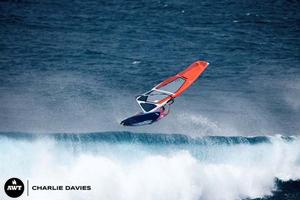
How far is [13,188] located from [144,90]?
17.1m

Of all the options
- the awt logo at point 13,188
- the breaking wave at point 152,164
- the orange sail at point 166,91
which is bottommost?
the breaking wave at point 152,164

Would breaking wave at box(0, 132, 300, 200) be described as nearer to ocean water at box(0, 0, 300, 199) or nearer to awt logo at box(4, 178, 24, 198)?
ocean water at box(0, 0, 300, 199)

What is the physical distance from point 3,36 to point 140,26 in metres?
15.3

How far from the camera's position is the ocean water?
35781 millimetres

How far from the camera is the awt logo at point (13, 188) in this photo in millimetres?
31672

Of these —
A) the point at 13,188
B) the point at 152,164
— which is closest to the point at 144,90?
the point at 152,164

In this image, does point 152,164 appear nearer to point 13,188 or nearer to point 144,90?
point 144,90

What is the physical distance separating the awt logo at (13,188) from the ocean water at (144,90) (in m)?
1.12

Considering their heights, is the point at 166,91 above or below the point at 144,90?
above

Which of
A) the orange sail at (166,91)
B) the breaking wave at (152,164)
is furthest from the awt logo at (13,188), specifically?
the orange sail at (166,91)

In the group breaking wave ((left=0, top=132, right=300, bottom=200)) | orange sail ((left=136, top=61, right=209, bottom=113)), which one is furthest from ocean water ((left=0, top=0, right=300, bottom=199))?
orange sail ((left=136, top=61, right=209, bottom=113))

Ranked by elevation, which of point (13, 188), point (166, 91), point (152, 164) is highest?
point (166, 91)

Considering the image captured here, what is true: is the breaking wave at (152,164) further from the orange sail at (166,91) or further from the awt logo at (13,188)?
the orange sail at (166,91)

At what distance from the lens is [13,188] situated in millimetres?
31672
